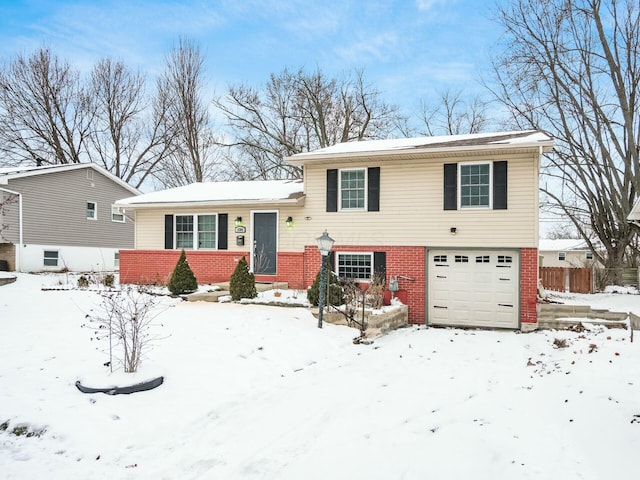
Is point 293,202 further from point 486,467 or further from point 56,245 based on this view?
point 56,245

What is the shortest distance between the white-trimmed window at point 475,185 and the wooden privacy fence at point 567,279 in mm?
7589

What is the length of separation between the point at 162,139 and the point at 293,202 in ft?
59.2

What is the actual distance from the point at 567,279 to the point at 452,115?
12.6 metres

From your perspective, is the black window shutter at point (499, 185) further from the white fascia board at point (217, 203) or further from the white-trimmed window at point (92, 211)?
the white-trimmed window at point (92, 211)

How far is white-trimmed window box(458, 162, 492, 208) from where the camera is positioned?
40.3 feet

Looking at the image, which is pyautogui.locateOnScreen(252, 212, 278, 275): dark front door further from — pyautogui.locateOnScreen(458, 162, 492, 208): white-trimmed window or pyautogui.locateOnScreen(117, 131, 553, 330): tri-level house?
pyautogui.locateOnScreen(458, 162, 492, 208): white-trimmed window

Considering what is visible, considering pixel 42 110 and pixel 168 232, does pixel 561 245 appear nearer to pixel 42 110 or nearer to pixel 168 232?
pixel 168 232

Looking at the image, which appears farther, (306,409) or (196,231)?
(196,231)

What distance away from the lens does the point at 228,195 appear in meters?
14.9

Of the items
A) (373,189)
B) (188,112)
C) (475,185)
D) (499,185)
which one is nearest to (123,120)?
(188,112)

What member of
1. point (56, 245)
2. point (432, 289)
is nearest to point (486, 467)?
point (432, 289)

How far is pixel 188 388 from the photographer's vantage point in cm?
567

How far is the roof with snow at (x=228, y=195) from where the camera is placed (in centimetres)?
1388

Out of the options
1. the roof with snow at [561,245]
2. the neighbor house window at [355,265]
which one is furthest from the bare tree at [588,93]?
the roof with snow at [561,245]
